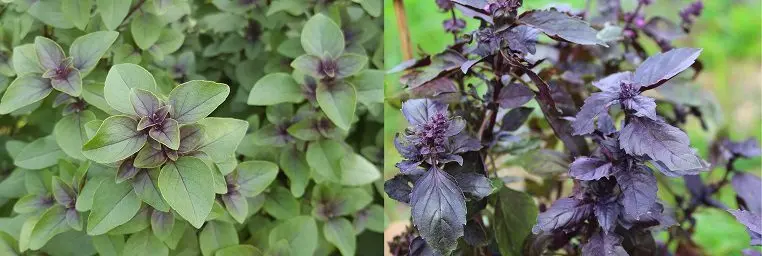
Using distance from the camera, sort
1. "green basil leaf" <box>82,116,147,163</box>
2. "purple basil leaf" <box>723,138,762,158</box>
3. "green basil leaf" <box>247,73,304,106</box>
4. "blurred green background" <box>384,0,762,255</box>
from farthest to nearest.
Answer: "blurred green background" <box>384,0,762,255</box> < "purple basil leaf" <box>723,138,762,158</box> < "green basil leaf" <box>247,73,304,106</box> < "green basil leaf" <box>82,116,147,163</box>

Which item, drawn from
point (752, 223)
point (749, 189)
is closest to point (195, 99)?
point (752, 223)

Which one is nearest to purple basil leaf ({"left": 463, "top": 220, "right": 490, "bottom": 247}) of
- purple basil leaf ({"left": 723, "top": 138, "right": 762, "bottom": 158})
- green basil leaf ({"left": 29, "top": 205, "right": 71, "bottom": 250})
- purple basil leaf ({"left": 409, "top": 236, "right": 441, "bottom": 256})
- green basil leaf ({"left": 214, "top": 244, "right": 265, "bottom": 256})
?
purple basil leaf ({"left": 409, "top": 236, "right": 441, "bottom": 256})

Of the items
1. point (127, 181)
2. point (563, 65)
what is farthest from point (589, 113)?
point (127, 181)

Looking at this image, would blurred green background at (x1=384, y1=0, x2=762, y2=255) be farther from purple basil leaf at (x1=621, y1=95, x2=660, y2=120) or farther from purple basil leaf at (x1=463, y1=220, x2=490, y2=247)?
purple basil leaf at (x1=621, y1=95, x2=660, y2=120)

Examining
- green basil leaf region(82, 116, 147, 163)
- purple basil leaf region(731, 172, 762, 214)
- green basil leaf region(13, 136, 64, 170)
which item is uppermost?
green basil leaf region(82, 116, 147, 163)

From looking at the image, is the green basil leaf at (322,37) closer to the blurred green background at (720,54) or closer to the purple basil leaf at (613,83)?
the purple basil leaf at (613,83)

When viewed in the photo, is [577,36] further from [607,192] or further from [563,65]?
[563,65]
